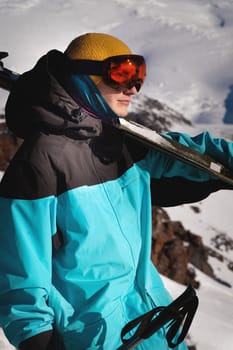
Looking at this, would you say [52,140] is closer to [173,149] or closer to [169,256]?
[173,149]

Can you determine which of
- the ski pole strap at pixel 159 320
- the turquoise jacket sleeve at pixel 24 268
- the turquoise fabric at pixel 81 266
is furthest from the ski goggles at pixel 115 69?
the ski pole strap at pixel 159 320

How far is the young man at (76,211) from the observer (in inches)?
63.4

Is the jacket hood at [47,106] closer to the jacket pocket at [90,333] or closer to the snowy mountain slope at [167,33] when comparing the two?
the jacket pocket at [90,333]

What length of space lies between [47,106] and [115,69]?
403 millimetres

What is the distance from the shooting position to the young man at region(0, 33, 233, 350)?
63.4 inches

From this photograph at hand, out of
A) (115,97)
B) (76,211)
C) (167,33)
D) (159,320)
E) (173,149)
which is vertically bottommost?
(167,33)

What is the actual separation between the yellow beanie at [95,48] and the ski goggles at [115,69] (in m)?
0.03

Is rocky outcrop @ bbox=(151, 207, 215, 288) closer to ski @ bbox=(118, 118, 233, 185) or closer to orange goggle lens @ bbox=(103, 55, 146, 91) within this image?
ski @ bbox=(118, 118, 233, 185)

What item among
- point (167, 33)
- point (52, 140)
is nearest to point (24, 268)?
point (52, 140)

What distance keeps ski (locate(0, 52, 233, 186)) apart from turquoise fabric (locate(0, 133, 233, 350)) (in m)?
0.23

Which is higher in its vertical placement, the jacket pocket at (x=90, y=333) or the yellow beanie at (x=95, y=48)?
the yellow beanie at (x=95, y=48)

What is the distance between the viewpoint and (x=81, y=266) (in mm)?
1713

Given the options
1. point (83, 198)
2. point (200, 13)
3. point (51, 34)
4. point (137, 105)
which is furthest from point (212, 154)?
point (200, 13)

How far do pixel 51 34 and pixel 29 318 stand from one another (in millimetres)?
35195
